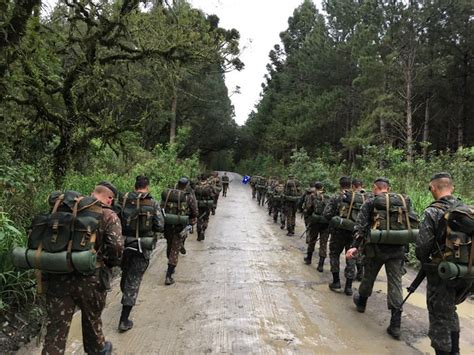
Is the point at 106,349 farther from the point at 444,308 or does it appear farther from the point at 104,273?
the point at 444,308

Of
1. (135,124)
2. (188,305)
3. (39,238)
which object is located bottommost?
(188,305)

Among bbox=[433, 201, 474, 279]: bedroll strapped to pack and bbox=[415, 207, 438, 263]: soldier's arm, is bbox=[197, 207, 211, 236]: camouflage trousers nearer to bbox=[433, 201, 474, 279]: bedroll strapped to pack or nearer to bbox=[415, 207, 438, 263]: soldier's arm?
bbox=[415, 207, 438, 263]: soldier's arm

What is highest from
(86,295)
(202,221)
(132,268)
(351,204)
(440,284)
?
(351,204)

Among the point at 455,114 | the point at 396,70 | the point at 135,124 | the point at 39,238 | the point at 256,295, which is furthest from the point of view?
the point at 455,114

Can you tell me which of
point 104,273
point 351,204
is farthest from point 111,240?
point 351,204

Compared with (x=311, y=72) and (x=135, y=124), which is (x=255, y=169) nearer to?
(x=311, y=72)

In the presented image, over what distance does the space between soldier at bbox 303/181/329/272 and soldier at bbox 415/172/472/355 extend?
3.99 m

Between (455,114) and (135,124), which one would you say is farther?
(455,114)

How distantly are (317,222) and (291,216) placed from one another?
450 centimetres

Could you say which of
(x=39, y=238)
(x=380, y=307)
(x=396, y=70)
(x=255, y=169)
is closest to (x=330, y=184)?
(x=396, y=70)

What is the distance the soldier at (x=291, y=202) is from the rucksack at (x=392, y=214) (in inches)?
287

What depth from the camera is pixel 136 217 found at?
5250 millimetres

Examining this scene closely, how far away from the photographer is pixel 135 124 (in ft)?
31.3

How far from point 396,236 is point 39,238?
414cm
